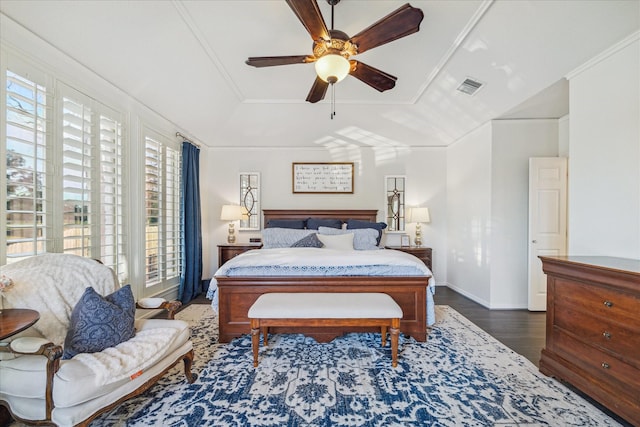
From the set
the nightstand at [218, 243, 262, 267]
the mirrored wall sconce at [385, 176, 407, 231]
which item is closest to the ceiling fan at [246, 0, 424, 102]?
the mirrored wall sconce at [385, 176, 407, 231]

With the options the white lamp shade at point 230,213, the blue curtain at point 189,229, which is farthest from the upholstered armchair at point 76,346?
the white lamp shade at point 230,213

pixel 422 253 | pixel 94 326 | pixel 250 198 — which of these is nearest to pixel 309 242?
pixel 250 198

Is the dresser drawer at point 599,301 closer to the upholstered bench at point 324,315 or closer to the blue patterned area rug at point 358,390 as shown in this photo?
the blue patterned area rug at point 358,390

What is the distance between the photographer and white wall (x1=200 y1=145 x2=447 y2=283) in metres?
5.15

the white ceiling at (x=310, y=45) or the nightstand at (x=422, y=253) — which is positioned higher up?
the white ceiling at (x=310, y=45)

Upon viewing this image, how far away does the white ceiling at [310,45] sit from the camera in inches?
86.5

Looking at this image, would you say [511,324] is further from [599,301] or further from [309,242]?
[309,242]

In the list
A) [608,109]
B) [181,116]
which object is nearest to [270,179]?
[181,116]

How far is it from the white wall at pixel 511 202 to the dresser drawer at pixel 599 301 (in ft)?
5.84

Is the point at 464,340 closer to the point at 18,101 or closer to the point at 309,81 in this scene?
the point at 309,81

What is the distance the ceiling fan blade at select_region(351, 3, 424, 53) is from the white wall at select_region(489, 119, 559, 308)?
264cm

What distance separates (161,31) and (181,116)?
59.2 inches

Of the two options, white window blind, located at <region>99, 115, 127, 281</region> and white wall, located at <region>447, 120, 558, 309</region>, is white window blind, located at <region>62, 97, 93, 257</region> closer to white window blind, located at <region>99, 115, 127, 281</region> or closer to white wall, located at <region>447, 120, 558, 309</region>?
white window blind, located at <region>99, 115, 127, 281</region>

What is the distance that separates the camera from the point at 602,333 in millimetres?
1817
